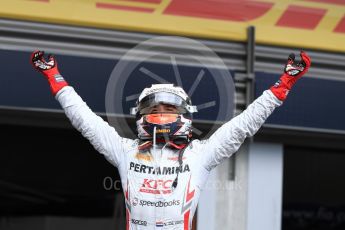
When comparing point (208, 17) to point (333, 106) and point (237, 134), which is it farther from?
point (237, 134)

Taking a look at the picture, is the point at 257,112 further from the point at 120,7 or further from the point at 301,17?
the point at 301,17

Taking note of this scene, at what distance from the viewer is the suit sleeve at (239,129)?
3943 mm

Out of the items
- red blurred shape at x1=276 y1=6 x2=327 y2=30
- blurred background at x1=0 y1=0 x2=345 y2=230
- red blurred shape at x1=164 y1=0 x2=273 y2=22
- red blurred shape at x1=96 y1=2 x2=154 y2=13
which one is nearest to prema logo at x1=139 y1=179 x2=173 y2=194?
blurred background at x1=0 y1=0 x2=345 y2=230

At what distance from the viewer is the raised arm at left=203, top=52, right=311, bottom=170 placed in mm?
3945

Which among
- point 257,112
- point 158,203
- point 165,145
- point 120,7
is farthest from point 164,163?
point 120,7

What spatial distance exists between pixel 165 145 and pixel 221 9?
2231 mm

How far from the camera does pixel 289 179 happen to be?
21.7 feet

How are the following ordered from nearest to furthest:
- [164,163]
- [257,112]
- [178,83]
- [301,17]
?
[257,112], [164,163], [178,83], [301,17]

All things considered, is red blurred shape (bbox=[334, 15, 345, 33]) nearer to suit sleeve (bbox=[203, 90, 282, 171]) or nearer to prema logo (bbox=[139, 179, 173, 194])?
suit sleeve (bbox=[203, 90, 282, 171])

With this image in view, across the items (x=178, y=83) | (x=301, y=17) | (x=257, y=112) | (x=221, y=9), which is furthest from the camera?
(x=301, y=17)

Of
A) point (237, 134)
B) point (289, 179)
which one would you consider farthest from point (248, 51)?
point (237, 134)

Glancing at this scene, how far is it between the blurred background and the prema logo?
1.70 metres

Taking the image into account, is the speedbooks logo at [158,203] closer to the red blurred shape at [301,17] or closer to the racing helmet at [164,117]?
the racing helmet at [164,117]

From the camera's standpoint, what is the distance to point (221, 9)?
6.11 metres
